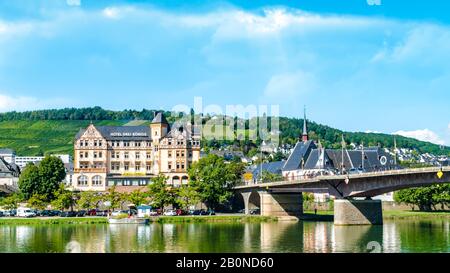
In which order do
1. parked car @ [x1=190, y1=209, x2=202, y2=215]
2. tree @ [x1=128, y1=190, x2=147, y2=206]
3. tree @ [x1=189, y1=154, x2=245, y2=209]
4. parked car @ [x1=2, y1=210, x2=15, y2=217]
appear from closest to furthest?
parked car @ [x1=2, y1=210, x2=15, y2=217] → tree @ [x1=128, y1=190, x2=147, y2=206] → parked car @ [x1=190, y1=209, x2=202, y2=215] → tree @ [x1=189, y1=154, x2=245, y2=209]

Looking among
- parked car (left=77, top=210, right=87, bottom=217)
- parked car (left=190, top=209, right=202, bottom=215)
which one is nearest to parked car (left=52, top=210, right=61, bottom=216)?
parked car (left=77, top=210, right=87, bottom=217)

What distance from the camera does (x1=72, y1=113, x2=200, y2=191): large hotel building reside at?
109188 mm

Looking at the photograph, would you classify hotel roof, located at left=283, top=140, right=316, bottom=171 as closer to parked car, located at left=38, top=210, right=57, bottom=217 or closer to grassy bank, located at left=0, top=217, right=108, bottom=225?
parked car, located at left=38, top=210, right=57, bottom=217

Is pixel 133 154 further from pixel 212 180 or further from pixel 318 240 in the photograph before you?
pixel 318 240

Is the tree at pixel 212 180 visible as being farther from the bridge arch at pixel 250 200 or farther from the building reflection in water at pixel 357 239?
the building reflection in water at pixel 357 239

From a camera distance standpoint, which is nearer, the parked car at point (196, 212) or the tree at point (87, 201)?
the parked car at point (196, 212)

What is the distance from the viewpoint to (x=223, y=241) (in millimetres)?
51875

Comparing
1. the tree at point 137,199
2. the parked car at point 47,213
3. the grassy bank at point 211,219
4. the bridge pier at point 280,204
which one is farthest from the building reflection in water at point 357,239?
the parked car at point 47,213

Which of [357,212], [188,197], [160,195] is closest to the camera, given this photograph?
[357,212]

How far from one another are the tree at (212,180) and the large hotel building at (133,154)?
45.4 ft

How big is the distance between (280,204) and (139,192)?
66.4 feet

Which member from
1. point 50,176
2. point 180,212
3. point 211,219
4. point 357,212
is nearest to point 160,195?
point 180,212

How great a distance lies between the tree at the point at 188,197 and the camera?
92.1 m
